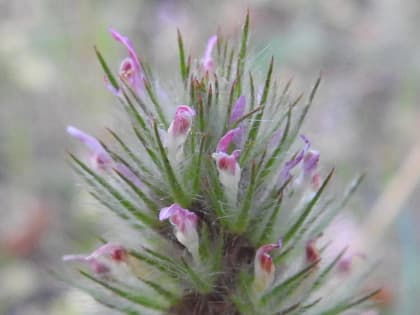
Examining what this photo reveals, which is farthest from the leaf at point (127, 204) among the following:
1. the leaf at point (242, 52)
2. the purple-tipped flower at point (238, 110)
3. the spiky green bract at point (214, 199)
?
the leaf at point (242, 52)

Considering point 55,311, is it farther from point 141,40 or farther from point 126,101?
point 141,40

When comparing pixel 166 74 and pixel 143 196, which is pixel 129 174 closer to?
pixel 143 196

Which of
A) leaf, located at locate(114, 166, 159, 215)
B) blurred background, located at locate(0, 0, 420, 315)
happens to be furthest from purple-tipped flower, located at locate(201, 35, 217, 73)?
blurred background, located at locate(0, 0, 420, 315)

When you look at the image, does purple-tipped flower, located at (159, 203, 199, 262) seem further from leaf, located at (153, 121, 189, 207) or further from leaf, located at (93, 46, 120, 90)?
leaf, located at (93, 46, 120, 90)

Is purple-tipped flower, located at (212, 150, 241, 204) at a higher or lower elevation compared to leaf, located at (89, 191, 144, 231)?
lower

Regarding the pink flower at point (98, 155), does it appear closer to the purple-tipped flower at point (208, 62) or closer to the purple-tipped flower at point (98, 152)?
the purple-tipped flower at point (98, 152)

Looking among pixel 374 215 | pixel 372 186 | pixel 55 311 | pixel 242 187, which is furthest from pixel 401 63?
pixel 242 187
